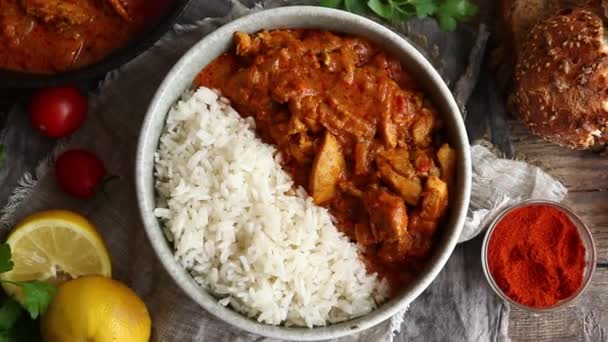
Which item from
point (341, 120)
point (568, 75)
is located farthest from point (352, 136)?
point (568, 75)

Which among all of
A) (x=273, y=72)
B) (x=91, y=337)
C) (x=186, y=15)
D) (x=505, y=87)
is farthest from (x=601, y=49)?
(x=91, y=337)

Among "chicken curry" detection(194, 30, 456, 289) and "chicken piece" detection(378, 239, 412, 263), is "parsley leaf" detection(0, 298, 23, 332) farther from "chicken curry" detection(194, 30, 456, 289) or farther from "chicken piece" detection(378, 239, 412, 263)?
"chicken piece" detection(378, 239, 412, 263)

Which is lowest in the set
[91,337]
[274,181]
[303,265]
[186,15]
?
[91,337]

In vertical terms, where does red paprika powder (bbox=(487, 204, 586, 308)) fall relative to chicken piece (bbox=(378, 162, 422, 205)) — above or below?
below

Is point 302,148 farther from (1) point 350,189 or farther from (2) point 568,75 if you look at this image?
(2) point 568,75

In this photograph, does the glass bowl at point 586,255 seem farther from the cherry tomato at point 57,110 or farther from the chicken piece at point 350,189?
the cherry tomato at point 57,110

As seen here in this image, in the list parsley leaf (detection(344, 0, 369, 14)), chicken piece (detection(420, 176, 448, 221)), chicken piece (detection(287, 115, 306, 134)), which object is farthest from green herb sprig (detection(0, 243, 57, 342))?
parsley leaf (detection(344, 0, 369, 14))

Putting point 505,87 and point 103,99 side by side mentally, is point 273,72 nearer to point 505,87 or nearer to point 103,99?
point 103,99
